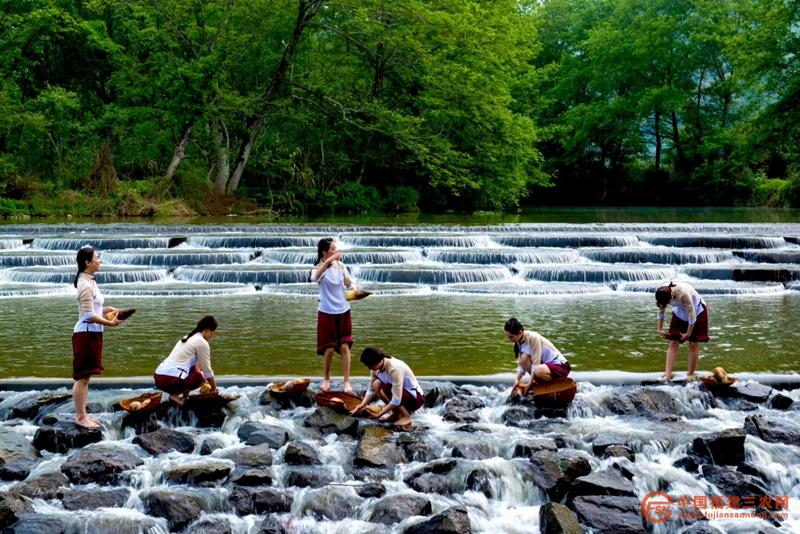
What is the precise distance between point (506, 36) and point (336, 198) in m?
11.1

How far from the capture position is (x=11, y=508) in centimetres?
660

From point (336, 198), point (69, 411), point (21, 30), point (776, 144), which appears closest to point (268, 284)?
point (69, 411)

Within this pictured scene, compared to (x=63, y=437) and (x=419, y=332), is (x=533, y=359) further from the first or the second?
(x=63, y=437)

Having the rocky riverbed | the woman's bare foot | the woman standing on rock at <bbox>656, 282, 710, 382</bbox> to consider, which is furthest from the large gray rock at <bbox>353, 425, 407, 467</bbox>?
the woman standing on rock at <bbox>656, 282, 710, 382</bbox>

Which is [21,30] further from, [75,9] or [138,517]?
[138,517]

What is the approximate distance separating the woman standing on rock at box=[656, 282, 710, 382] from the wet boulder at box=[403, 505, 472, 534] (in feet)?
12.7

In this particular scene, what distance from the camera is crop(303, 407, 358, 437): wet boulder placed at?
8.44 metres

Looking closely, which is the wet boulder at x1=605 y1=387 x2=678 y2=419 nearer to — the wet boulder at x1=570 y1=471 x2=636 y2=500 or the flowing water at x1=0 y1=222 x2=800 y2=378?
the flowing water at x1=0 y1=222 x2=800 y2=378

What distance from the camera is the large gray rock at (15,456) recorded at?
7461 mm

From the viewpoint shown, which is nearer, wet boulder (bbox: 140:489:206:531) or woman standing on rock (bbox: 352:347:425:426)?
wet boulder (bbox: 140:489:206:531)

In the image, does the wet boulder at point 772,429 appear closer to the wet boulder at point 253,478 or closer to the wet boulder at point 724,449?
the wet boulder at point 724,449

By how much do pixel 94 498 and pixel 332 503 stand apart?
6.32 ft

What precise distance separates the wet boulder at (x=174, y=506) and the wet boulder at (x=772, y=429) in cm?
513

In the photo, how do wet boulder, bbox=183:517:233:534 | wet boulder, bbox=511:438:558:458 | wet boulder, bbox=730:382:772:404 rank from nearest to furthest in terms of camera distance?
wet boulder, bbox=183:517:233:534
wet boulder, bbox=511:438:558:458
wet boulder, bbox=730:382:772:404
